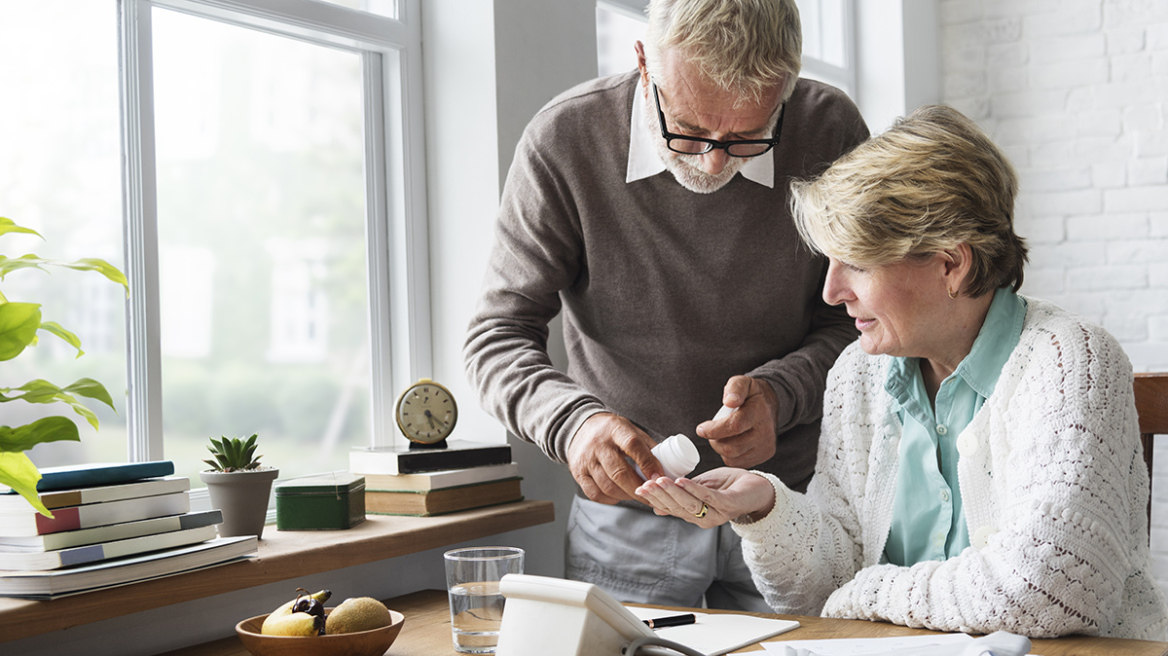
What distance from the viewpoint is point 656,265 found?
189 centimetres

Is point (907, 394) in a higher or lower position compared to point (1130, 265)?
lower

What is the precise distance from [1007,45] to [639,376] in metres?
2.54

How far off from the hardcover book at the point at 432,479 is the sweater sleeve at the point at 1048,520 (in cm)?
75

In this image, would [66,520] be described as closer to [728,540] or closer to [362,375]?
[362,375]

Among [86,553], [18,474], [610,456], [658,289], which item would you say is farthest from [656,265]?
[18,474]

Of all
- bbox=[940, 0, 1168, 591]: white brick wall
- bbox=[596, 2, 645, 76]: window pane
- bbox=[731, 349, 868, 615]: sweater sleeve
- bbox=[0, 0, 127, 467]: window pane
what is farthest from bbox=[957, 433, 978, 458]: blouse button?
bbox=[940, 0, 1168, 591]: white brick wall

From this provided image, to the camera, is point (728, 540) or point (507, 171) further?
point (507, 171)

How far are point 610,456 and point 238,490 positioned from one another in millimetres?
586

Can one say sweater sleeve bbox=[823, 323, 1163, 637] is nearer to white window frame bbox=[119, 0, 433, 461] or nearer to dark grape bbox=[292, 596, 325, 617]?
dark grape bbox=[292, 596, 325, 617]

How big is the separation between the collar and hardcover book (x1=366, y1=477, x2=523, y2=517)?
25.3 inches

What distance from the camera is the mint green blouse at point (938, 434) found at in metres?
1.54

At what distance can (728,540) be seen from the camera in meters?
1.91

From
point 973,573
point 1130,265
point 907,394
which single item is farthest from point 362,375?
point 1130,265

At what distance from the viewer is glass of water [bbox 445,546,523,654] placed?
4.46ft
